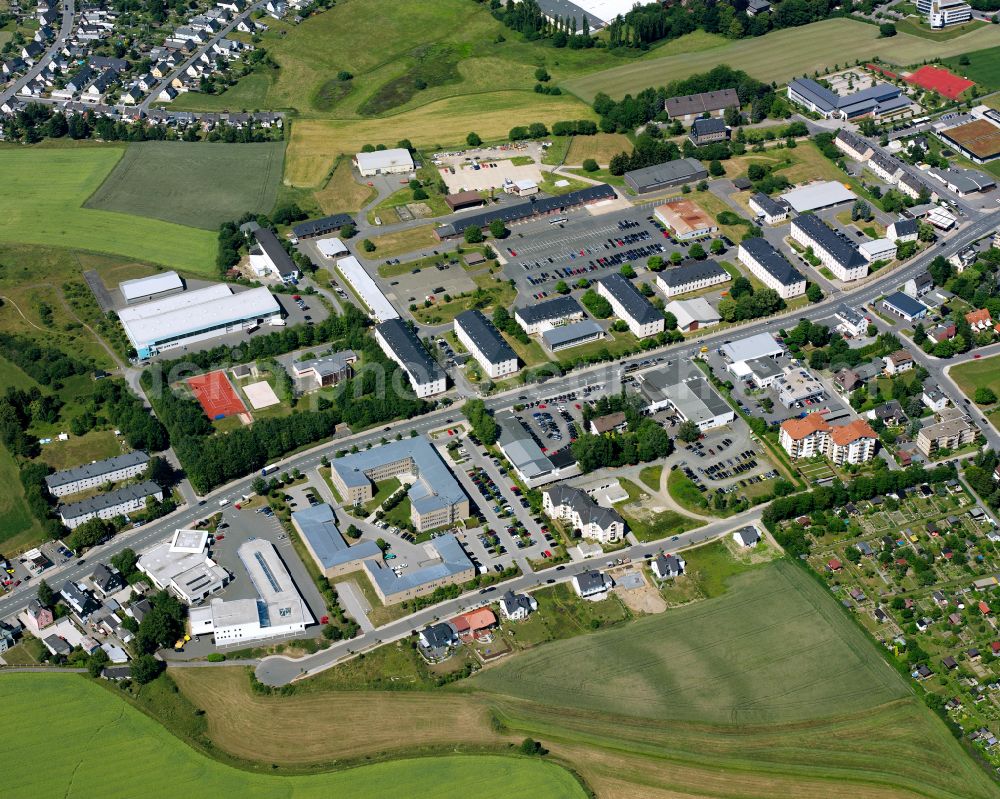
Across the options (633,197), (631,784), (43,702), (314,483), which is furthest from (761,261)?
(43,702)

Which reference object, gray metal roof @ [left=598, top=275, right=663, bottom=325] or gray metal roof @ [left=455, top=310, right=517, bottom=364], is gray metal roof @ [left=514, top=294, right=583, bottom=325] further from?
gray metal roof @ [left=598, top=275, right=663, bottom=325]

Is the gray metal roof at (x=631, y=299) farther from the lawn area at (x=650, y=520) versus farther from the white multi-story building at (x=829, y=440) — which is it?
the lawn area at (x=650, y=520)

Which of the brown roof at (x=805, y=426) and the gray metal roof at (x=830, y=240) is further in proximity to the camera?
the gray metal roof at (x=830, y=240)

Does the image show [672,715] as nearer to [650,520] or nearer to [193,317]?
[650,520]

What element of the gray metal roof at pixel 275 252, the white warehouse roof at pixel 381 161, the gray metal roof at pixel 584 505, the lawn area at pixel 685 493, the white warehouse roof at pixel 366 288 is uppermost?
the white warehouse roof at pixel 381 161

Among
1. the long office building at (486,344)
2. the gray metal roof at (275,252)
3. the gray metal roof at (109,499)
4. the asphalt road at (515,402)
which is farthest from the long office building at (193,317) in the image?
the gray metal roof at (109,499)

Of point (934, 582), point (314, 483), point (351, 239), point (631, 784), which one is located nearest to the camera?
point (631, 784)

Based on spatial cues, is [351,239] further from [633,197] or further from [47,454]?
[47,454]
